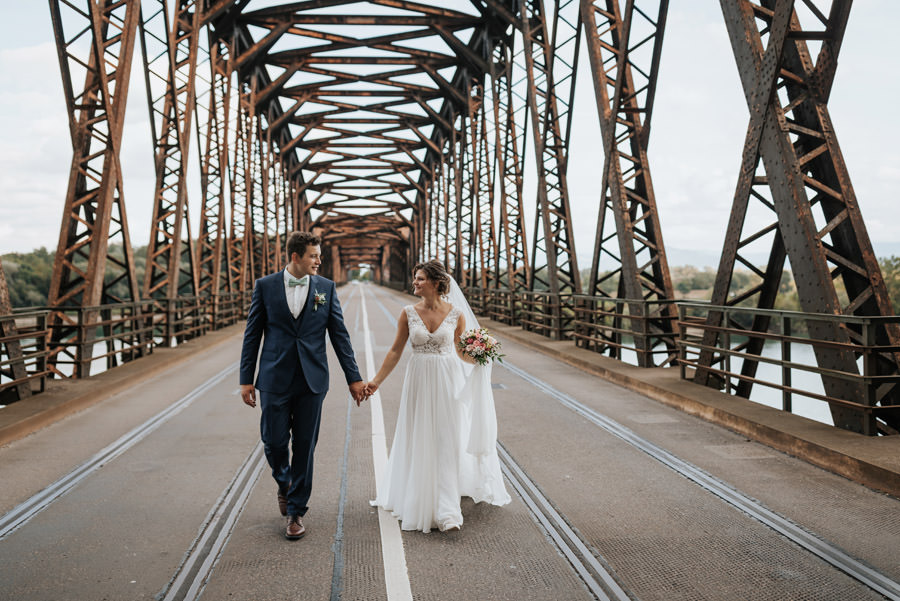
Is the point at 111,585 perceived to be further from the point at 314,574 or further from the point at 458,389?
the point at 458,389

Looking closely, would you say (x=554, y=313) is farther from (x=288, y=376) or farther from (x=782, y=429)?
→ (x=288, y=376)

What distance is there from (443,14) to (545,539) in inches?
877

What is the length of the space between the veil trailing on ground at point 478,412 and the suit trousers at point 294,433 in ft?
3.45

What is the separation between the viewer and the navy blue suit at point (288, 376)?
164 inches

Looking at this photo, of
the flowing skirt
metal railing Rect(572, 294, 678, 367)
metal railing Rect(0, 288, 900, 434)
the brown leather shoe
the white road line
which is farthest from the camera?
metal railing Rect(572, 294, 678, 367)

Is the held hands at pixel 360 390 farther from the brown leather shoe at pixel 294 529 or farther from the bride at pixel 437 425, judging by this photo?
the brown leather shoe at pixel 294 529

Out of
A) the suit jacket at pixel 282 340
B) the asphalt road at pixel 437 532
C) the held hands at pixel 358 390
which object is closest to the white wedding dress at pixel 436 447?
the asphalt road at pixel 437 532

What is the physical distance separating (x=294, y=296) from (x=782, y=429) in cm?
458

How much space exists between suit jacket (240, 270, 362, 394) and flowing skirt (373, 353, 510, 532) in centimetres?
60

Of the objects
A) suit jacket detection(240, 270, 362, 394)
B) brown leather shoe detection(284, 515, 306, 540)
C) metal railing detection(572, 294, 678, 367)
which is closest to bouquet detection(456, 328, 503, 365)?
suit jacket detection(240, 270, 362, 394)

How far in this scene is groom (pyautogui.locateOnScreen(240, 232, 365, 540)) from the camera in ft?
13.7

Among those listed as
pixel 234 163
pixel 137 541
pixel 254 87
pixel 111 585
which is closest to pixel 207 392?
pixel 137 541

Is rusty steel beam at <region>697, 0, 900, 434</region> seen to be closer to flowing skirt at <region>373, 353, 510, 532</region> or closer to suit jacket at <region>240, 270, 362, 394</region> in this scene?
flowing skirt at <region>373, 353, 510, 532</region>

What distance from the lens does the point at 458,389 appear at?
4641 mm
